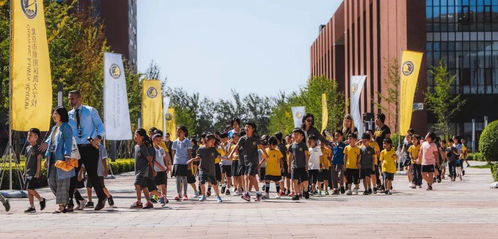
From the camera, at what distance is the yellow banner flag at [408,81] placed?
3612 centimetres

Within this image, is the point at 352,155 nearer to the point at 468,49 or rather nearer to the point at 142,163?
the point at 142,163

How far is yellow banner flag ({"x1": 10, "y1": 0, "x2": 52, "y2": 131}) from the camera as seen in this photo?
2223 centimetres

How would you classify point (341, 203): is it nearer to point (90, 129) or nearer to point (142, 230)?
point (90, 129)

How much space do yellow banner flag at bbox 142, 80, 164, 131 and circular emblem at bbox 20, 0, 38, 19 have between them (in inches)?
784

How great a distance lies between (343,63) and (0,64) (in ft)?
254

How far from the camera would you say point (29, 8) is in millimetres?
22703

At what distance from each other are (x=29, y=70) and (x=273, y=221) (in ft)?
34.6

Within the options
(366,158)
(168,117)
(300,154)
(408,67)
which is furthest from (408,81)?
(168,117)

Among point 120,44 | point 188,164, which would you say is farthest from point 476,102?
point 188,164

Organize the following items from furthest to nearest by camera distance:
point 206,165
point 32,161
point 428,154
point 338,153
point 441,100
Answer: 1. point 441,100
2. point 428,154
3. point 338,153
4. point 206,165
5. point 32,161

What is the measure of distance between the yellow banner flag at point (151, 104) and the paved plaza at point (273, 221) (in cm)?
2361

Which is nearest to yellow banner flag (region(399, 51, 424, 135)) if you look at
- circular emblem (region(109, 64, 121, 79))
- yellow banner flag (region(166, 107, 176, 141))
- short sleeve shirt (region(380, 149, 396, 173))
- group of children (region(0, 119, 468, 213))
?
group of children (region(0, 119, 468, 213))

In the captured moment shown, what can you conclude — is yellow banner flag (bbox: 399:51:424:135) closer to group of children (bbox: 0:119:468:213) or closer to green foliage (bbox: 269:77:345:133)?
group of children (bbox: 0:119:468:213)

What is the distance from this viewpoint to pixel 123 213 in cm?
1603
